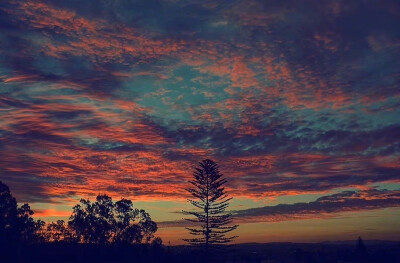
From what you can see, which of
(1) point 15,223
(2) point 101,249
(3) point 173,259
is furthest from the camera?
(1) point 15,223

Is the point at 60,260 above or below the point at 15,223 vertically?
below

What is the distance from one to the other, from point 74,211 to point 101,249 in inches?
964

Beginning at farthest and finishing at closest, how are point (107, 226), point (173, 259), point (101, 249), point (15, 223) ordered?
point (107, 226) → point (15, 223) → point (101, 249) → point (173, 259)

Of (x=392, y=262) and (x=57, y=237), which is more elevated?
(x=57, y=237)

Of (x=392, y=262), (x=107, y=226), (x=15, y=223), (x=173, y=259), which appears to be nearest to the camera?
(x=173, y=259)

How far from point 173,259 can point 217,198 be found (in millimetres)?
14950

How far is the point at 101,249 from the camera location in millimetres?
67562

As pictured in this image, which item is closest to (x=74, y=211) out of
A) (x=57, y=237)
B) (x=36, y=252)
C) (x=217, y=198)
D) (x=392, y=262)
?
(x=57, y=237)

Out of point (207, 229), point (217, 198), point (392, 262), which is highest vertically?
point (217, 198)

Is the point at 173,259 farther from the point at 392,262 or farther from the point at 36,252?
the point at 392,262

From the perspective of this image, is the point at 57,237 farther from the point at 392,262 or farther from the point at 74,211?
the point at 392,262

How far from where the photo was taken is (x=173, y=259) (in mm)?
58844

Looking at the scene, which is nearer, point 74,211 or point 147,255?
point 147,255

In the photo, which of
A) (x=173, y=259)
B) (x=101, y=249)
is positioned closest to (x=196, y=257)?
(x=173, y=259)
